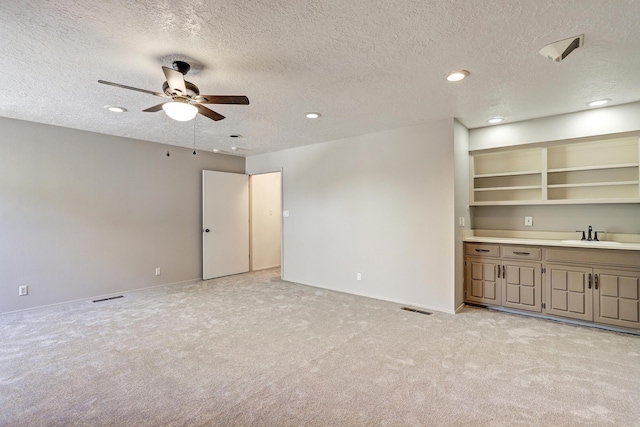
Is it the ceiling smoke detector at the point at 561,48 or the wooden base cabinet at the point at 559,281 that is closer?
the ceiling smoke detector at the point at 561,48

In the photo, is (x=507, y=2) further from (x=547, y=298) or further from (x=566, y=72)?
(x=547, y=298)

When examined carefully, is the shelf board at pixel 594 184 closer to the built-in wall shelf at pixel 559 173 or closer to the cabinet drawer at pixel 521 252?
the built-in wall shelf at pixel 559 173

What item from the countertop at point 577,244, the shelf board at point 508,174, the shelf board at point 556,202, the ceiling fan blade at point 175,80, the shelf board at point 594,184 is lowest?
the countertop at point 577,244

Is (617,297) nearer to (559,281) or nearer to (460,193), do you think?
(559,281)

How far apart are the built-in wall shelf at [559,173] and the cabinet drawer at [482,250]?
0.62m

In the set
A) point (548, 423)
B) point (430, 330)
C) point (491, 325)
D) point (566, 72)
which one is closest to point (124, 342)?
point (430, 330)

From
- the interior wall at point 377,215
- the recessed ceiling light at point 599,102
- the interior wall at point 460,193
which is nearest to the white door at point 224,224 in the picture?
the interior wall at point 377,215

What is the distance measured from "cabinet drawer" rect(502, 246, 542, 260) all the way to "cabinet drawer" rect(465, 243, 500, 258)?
0.09 metres

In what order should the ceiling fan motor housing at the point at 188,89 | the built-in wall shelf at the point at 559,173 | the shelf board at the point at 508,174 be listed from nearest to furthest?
1. the ceiling fan motor housing at the point at 188,89
2. the built-in wall shelf at the point at 559,173
3. the shelf board at the point at 508,174

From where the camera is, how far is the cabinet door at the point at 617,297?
3215mm

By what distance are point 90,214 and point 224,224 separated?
2.18 meters

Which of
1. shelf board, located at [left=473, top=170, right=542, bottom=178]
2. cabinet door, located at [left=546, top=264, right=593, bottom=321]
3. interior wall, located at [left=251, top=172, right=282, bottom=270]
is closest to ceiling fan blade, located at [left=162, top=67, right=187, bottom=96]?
shelf board, located at [left=473, top=170, right=542, bottom=178]

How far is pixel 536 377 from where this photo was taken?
242 centimetres

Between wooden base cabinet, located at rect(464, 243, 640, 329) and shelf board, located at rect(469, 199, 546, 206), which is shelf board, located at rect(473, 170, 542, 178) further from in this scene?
wooden base cabinet, located at rect(464, 243, 640, 329)
